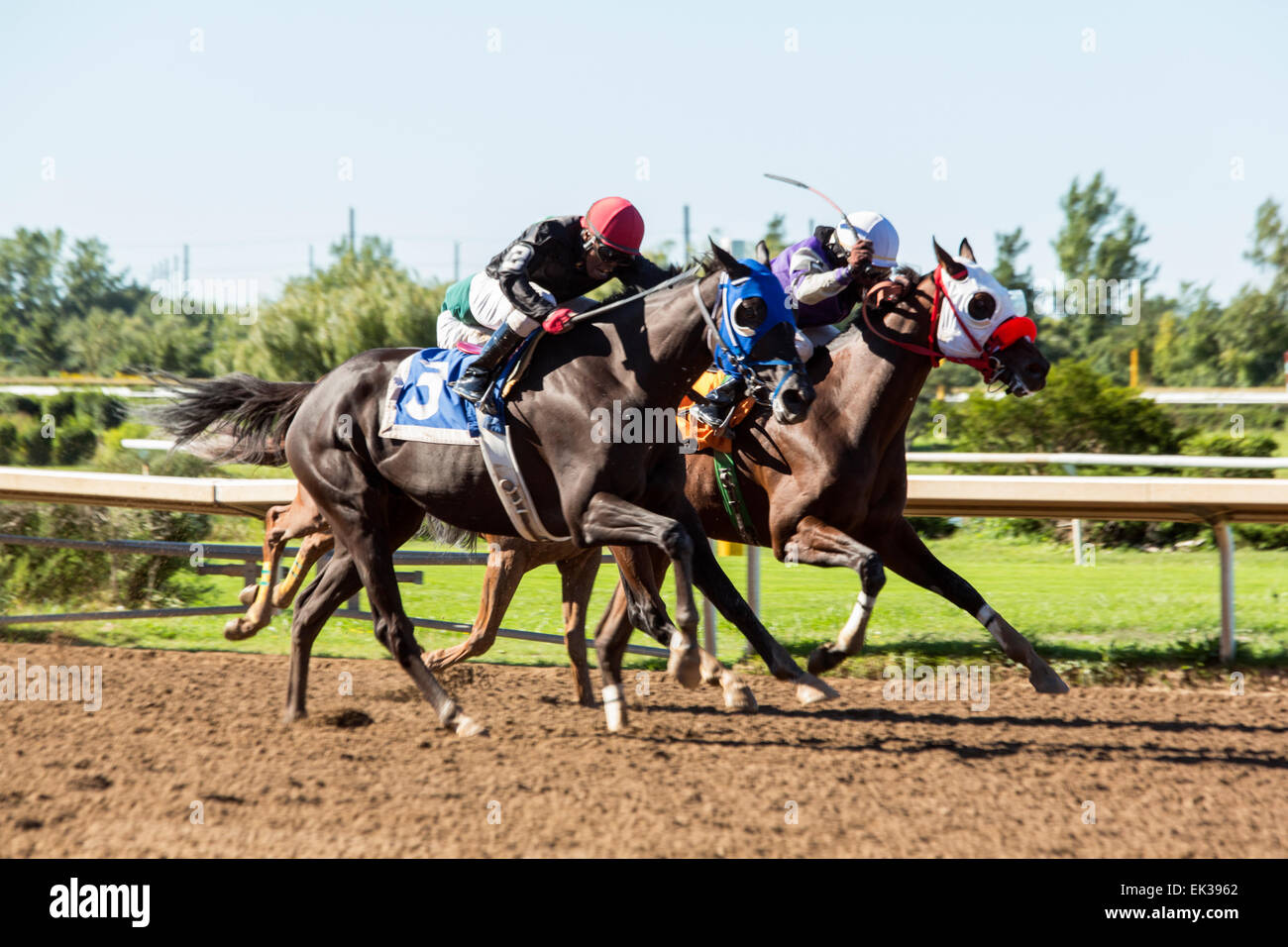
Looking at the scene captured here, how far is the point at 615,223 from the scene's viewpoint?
468 cm

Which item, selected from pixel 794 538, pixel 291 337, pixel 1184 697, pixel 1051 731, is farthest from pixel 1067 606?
pixel 291 337

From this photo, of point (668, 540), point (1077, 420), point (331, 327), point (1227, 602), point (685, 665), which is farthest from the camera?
point (331, 327)

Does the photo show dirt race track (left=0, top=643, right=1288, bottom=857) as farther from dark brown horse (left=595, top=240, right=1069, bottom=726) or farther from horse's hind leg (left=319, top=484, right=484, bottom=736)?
dark brown horse (left=595, top=240, right=1069, bottom=726)

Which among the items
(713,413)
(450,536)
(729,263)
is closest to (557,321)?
(729,263)

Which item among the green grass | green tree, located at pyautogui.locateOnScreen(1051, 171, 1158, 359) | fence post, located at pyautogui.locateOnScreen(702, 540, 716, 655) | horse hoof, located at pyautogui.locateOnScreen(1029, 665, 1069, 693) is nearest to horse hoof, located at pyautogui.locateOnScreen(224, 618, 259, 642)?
the green grass

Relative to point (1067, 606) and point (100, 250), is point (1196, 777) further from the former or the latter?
point (100, 250)

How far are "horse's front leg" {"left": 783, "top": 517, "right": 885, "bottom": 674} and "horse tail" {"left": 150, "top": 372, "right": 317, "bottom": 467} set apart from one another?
2574mm

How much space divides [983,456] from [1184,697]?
14.6ft

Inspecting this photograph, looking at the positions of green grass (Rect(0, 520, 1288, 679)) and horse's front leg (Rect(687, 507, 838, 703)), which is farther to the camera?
green grass (Rect(0, 520, 1288, 679))

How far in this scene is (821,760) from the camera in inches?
182

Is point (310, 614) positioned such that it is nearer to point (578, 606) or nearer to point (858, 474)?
point (578, 606)

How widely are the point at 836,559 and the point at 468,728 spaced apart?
1.62m

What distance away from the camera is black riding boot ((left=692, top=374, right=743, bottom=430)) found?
17.5 feet

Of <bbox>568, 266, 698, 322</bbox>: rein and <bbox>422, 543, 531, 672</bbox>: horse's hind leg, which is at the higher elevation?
<bbox>568, 266, 698, 322</bbox>: rein
